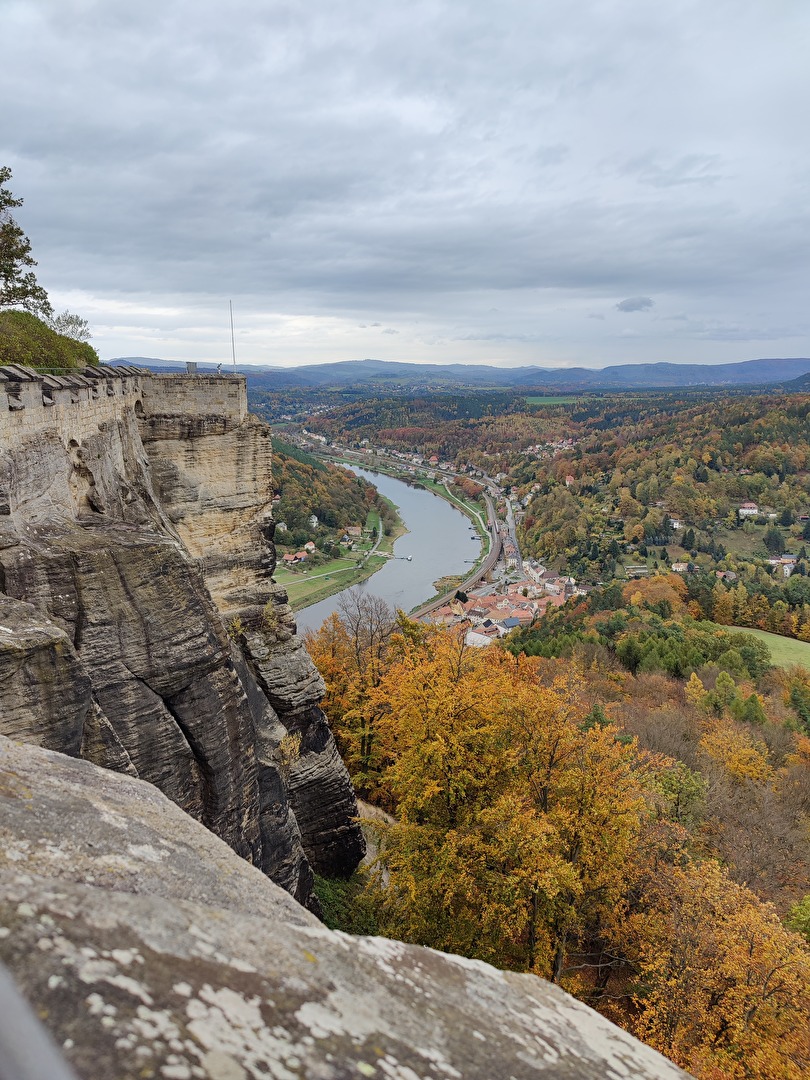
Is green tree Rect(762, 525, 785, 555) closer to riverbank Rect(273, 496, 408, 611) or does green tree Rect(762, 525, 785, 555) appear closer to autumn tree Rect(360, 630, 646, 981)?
riverbank Rect(273, 496, 408, 611)

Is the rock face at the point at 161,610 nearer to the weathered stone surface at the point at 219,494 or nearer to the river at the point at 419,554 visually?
the weathered stone surface at the point at 219,494

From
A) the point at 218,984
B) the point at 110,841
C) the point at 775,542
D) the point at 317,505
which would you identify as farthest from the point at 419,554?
the point at 218,984

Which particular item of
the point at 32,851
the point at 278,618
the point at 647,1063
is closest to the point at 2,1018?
the point at 32,851

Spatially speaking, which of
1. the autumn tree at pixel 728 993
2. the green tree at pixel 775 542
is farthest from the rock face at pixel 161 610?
the green tree at pixel 775 542

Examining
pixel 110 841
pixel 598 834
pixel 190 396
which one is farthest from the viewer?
pixel 190 396

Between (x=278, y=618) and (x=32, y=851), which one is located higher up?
(x=32, y=851)

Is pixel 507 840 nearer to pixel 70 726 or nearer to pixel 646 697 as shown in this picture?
pixel 70 726

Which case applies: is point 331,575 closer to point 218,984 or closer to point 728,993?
point 728,993
